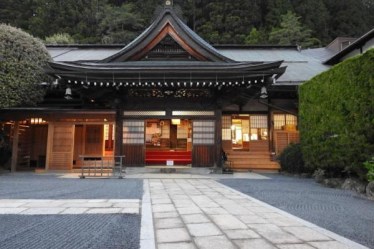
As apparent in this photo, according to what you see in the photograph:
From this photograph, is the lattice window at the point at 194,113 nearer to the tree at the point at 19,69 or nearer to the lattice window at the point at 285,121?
the lattice window at the point at 285,121

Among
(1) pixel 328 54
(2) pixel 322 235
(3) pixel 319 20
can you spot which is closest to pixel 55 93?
(2) pixel 322 235

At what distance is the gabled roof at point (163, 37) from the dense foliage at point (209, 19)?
2145 cm

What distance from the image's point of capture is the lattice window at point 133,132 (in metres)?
12.4

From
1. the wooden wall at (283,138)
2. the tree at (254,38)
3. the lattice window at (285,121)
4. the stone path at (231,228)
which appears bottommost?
the stone path at (231,228)

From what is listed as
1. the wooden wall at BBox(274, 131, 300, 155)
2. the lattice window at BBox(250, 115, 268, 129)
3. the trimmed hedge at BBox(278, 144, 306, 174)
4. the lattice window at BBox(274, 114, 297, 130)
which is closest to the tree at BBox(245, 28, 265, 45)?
the lattice window at BBox(274, 114, 297, 130)

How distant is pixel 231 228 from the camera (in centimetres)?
380

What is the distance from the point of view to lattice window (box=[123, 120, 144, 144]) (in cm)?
1241

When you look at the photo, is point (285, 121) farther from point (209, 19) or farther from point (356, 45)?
point (209, 19)

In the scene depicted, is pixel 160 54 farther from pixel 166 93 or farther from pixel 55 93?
pixel 55 93

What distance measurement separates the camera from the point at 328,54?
2133cm

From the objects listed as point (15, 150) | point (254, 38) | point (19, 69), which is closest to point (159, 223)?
point (19, 69)

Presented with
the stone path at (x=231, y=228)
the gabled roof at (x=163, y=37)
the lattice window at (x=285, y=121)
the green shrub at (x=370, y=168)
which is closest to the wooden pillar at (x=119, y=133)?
the gabled roof at (x=163, y=37)

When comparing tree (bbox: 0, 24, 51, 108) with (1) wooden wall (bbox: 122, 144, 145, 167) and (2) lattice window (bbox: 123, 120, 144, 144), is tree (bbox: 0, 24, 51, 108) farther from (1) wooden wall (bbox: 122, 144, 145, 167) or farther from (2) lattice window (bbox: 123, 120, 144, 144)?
(1) wooden wall (bbox: 122, 144, 145, 167)

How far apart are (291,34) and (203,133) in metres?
24.8
